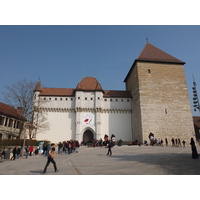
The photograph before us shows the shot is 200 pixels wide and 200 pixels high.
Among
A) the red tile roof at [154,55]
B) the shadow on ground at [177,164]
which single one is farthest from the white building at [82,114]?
the shadow on ground at [177,164]

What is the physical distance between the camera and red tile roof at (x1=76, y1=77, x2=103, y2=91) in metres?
31.8

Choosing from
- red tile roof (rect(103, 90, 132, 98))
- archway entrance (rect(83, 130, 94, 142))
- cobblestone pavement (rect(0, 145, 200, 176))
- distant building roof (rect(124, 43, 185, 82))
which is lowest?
cobblestone pavement (rect(0, 145, 200, 176))

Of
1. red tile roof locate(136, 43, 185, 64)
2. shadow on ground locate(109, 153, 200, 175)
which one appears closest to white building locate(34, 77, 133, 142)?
red tile roof locate(136, 43, 185, 64)

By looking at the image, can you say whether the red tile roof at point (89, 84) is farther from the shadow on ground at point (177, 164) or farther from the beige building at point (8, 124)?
the shadow on ground at point (177, 164)

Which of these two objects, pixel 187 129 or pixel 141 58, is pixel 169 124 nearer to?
pixel 187 129

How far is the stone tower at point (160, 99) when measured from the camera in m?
26.9

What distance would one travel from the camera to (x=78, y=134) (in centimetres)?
2844

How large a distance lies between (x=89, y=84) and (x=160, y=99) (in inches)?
573

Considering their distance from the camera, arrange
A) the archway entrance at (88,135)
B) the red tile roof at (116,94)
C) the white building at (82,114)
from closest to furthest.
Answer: the white building at (82,114), the archway entrance at (88,135), the red tile roof at (116,94)

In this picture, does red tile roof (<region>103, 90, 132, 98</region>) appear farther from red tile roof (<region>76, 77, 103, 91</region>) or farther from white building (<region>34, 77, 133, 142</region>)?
red tile roof (<region>76, 77, 103, 91</region>)

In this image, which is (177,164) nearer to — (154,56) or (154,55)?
(154,56)

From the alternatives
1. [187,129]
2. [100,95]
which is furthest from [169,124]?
[100,95]

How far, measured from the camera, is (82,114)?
30.2 meters

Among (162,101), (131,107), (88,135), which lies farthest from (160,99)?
(88,135)
